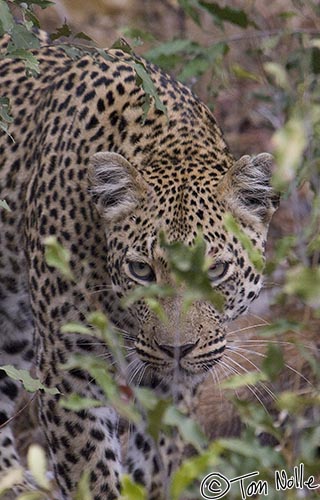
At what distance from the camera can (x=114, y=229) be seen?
5996 mm

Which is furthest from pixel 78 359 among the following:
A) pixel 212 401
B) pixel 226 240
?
pixel 212 401

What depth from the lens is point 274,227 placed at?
10.7 metres

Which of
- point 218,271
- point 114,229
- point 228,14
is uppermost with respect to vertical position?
point 228,14

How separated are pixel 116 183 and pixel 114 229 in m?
0.21

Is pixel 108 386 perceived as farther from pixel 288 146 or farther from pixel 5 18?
pixel 5 18

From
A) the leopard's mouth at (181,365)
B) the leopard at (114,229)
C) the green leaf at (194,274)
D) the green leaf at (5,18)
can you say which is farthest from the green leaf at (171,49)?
the green leaf at (194,274)

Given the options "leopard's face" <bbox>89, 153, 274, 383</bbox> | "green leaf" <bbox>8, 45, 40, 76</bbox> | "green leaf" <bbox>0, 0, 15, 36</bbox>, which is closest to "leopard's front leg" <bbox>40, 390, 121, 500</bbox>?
"leopard's face" <bbox>89, 153, 274, 383</bbox>

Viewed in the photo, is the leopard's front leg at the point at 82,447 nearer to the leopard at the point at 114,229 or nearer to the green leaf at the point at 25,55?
the leopard at the point at 114,229

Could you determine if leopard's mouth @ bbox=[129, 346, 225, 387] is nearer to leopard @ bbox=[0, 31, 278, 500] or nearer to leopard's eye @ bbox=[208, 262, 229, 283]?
leopard @ bbox=[0, 31, 278, 500]

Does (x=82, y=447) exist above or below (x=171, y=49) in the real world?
below

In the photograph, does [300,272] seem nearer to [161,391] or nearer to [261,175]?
[261,175]

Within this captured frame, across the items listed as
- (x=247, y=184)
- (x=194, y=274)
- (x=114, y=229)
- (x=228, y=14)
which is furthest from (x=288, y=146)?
(x=228, y=14)

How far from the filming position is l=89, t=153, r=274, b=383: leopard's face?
5574 millimetres

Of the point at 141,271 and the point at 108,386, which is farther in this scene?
the point at 141,271
